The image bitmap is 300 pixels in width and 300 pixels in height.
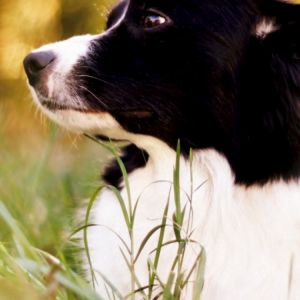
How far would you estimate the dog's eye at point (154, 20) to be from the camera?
2531 mm

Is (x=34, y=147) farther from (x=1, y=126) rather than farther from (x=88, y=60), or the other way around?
(x=88, y=60)

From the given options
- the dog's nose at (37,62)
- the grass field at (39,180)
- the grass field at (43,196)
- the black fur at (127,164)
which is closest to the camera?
the grass field at (39,180)

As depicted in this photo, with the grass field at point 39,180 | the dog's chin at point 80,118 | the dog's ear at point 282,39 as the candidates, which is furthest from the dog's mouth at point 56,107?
the dog's ear at point 282,39

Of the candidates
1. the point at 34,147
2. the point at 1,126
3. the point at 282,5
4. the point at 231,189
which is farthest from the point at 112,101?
the point at 34,147

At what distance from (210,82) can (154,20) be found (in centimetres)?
27

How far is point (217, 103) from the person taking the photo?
2545mm

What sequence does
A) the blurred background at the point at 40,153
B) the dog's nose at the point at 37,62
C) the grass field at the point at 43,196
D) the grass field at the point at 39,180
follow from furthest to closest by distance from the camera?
the blurred background at the point at 40,153 < the grass field at the point at 43,196 < the dog's nose at the point at 37,62 < the grass field at the point at 39,180

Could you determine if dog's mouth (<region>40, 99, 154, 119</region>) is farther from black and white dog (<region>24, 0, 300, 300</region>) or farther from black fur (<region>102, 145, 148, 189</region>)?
black fur (<region>102, 145, 148, 189</region>)

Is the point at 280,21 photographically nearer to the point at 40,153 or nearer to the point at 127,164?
the point at 127,164

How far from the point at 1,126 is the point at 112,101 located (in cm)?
143

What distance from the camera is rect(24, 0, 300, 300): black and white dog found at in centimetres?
250

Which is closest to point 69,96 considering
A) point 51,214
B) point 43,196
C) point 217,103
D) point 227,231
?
point 217,103

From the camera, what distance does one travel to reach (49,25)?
699 centimetres

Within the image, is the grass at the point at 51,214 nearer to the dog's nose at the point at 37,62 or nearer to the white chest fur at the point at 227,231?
the white chest fur at the point at 227,231
